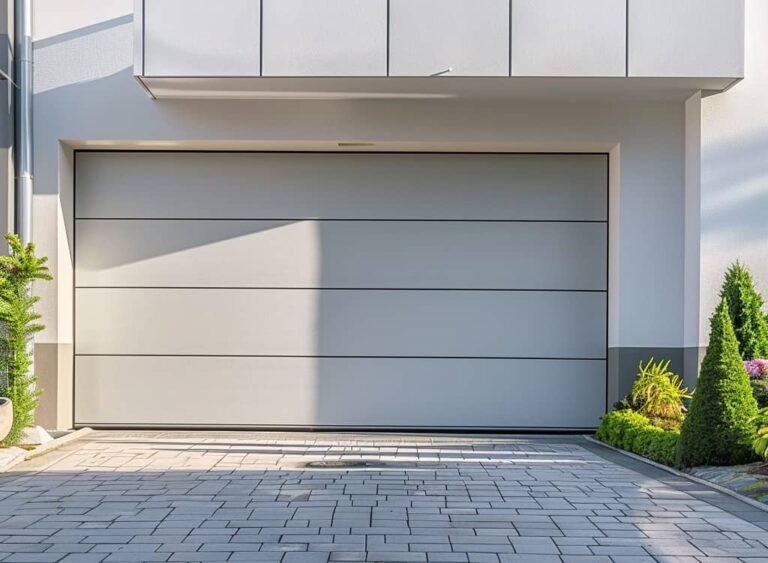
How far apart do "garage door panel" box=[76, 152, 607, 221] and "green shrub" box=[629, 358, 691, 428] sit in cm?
252

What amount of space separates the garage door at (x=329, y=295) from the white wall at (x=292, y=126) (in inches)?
25.3

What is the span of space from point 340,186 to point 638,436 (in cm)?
562

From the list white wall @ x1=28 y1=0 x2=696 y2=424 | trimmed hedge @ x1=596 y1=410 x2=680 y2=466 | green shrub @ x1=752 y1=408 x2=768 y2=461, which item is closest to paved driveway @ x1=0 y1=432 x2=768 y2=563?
trimmed hedge @ x1=596 y1=410 x2=680 y2=466

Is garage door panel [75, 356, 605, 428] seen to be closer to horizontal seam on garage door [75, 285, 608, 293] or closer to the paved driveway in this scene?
horizontal seam on garage door [75, 285, 608, 293]

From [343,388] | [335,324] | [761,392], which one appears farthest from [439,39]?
[761,392]

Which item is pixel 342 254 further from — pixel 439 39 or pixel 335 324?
pixel 439 39

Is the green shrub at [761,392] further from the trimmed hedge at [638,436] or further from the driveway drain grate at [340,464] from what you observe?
the driveway drain grate at [340,464]

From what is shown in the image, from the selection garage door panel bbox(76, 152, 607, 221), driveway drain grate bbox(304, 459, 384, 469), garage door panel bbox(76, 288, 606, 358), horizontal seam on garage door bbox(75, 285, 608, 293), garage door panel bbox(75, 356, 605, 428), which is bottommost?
driveway drain grate bbox(304, 459, 384, 469)

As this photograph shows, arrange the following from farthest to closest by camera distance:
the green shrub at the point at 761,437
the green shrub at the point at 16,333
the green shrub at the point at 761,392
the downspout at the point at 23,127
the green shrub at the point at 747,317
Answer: the downspout at the point at 23,127, the green shrub at the point at 747,317, the green shrub at the point at 16,333, the green shrub at the point at 761,392, the green shrub at the point at 761,437

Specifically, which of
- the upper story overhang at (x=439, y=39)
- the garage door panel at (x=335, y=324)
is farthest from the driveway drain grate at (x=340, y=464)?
the upper story overhang at (x=439, y=39)

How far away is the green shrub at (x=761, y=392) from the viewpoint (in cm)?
1193

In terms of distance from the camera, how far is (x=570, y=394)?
14875 mm

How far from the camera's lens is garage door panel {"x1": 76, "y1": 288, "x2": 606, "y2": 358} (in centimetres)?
1485

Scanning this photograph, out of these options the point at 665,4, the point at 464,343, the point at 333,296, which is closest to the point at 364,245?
the point at 333,296
